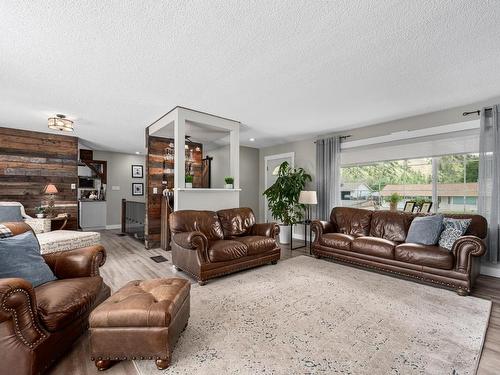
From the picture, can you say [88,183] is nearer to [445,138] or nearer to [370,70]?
[370,70]

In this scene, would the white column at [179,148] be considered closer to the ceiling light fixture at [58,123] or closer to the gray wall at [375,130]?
the ceiling light fixture at [58,123]

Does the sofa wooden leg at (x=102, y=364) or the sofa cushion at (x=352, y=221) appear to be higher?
the sofa cushion at (x=352, y=221)

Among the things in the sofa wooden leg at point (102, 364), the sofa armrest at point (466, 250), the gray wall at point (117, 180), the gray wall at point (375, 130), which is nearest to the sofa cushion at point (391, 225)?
the sofa armrest at point (466, 250)

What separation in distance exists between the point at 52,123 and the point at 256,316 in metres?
4.44

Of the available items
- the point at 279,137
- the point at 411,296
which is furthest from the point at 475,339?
the point at 279,137

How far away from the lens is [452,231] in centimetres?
314

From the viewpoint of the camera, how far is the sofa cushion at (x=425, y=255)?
292 cm

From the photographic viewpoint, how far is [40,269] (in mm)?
1919

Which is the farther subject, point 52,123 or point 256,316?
point 52,123

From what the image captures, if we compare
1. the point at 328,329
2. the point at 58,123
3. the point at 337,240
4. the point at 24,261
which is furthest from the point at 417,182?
the point at 58,123

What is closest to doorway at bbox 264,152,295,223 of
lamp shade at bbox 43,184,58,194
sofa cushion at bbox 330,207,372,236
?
sofa cushion at bbox 330,207,372,236

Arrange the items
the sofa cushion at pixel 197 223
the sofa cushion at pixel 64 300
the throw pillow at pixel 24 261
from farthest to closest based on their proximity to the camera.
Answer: the sofa cushion at pixel 197 223 → the throw pillow at pixel 24 261 → the sofa cushion at pixel 64 300

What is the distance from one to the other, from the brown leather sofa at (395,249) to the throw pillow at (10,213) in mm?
5390

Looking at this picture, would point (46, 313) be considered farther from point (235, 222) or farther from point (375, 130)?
point (375, 130)
